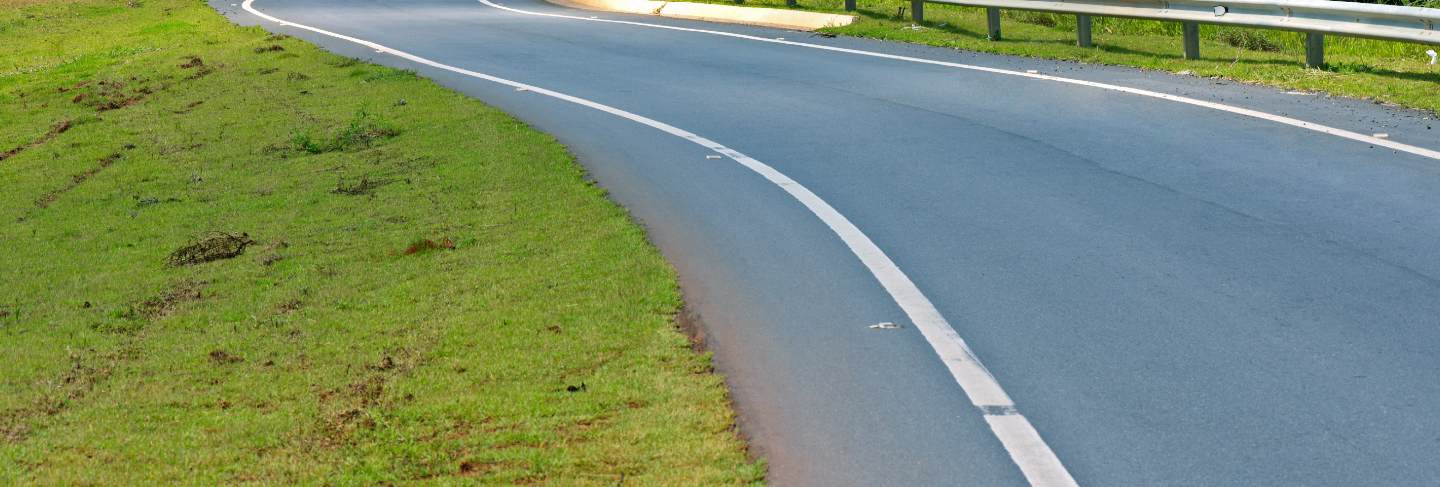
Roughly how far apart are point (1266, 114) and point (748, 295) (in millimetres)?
6528

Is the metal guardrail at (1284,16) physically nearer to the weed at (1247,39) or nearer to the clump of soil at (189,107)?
the weed at (1247,39)

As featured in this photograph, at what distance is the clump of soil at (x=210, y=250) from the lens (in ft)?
33.0

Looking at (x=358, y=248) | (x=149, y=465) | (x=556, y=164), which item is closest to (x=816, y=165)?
(x=556, y=164)

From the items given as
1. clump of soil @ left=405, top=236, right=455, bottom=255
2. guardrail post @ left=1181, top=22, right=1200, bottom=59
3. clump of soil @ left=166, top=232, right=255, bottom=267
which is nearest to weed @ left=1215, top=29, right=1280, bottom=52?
guardrail post @ left=1181, top=22, right=1200, bottom=59

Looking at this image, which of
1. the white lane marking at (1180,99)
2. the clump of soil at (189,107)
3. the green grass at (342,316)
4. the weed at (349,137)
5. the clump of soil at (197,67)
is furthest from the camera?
the clump of soil at (197,67)

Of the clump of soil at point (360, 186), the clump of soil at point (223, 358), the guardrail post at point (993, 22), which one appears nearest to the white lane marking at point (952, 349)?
the clump of soil at point (360, 186)

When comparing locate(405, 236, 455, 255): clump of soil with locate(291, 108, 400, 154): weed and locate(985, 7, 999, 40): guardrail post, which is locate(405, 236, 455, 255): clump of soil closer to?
locate(291, 108, 400, 154): weed

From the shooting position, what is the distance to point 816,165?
456 inches

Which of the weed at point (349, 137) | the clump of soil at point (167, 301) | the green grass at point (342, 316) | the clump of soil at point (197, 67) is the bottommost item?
the clump of soil at point (167, 301)

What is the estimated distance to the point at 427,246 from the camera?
31.6 feet

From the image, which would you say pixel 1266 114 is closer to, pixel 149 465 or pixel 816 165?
pixel 816 165

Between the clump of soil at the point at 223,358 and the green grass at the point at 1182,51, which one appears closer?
the clump of soil at the point at 223,358

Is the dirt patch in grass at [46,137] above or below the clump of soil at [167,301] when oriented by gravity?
above

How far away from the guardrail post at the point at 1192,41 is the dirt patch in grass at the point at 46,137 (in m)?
12.4
